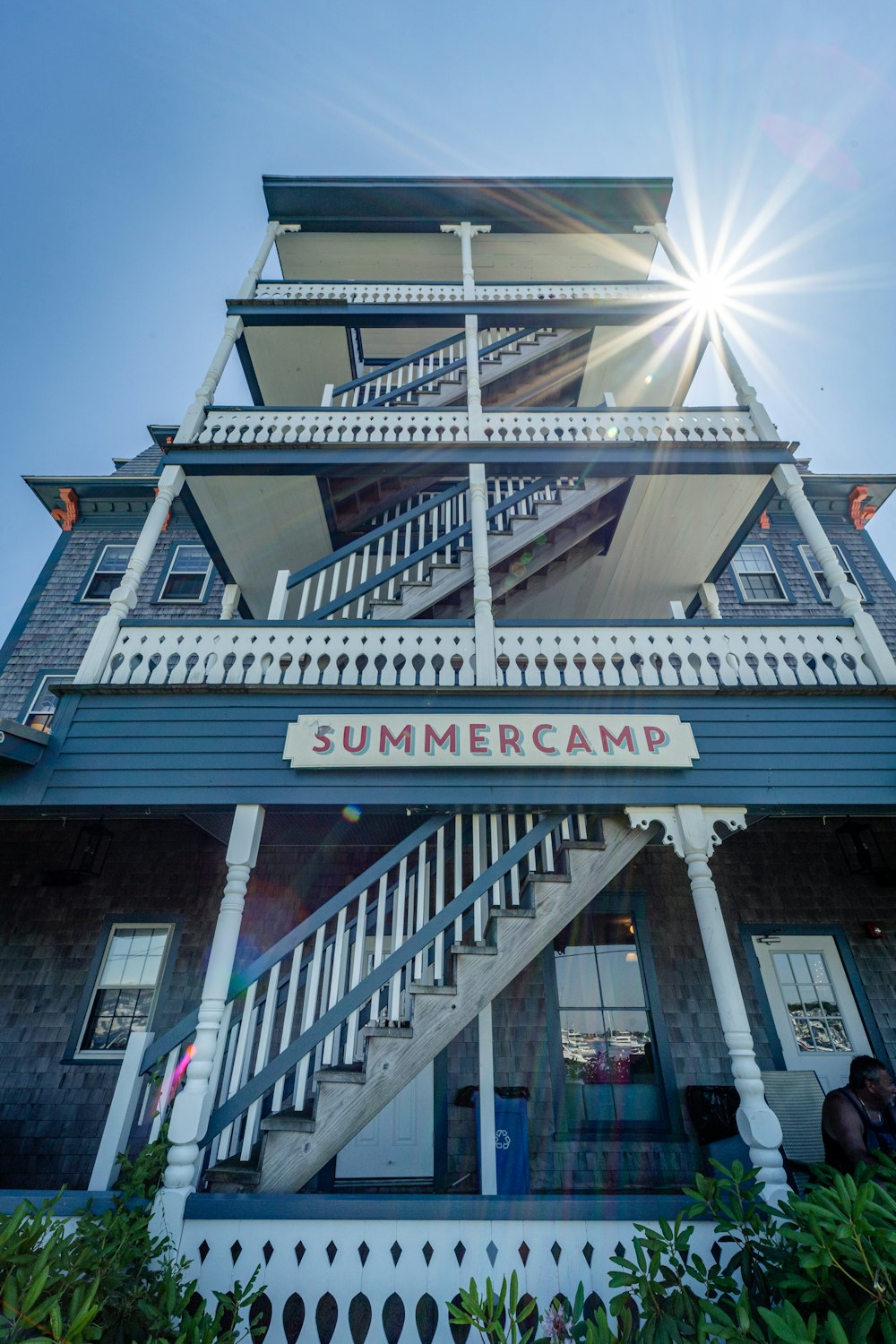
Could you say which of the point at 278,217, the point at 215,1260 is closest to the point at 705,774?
the point at 215,1260

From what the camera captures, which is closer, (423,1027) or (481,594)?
(423,1027)

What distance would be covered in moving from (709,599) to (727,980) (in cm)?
508

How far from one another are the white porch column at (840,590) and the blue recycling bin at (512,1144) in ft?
15.7

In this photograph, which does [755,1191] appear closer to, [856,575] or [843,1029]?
[843,1029]

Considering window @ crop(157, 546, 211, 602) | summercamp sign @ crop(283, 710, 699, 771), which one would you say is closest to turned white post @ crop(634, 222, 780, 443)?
summercamp sign @ crop(283, 710, 699, 771)

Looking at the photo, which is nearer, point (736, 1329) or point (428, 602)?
point (736, 1329)

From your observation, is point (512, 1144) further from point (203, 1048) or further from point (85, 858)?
point (85, 858)

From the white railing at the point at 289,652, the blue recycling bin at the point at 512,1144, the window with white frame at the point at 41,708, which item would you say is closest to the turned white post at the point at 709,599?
the white railing at the point at 289,652

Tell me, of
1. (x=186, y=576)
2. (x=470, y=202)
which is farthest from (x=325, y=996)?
(x=470, y=202)

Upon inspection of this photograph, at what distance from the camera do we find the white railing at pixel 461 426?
6.54m

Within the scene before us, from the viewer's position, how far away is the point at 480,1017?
515cm

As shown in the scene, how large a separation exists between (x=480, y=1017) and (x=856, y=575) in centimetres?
913

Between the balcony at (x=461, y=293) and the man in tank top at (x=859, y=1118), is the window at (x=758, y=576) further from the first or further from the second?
the man in tank top at (x=859, y=1118)

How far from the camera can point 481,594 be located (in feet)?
17.9
